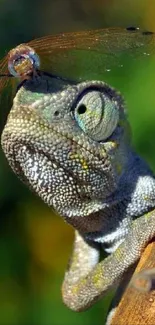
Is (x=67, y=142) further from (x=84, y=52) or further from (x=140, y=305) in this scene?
(x=140, y=305)

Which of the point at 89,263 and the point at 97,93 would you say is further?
the point at 89,263

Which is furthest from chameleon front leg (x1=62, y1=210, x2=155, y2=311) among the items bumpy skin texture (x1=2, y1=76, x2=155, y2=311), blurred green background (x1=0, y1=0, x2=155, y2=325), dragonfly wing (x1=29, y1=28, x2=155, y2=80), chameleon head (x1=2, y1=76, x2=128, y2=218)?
blurred green background (x1=0, y1=0, x2=155, y2=325)

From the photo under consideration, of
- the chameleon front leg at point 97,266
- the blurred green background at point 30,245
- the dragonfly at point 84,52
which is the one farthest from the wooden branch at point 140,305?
the blurred green background at point 30,245

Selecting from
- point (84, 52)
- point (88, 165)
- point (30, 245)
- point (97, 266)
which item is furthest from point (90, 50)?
point (30, 245)

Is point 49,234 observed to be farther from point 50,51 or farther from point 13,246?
point 50,51

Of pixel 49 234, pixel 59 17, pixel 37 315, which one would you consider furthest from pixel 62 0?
pixel 37 315

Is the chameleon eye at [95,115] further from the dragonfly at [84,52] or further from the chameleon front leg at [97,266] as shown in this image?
the chameleon front leg at [97,266]

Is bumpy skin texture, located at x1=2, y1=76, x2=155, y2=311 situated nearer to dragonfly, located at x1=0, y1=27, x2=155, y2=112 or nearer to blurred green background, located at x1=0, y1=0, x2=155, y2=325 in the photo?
dragonfly, located at x1=0, y1=27, x2=155, y2=112

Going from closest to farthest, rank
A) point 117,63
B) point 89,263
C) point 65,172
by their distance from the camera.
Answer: point 65,172 < point 117,63 < point 89,263
